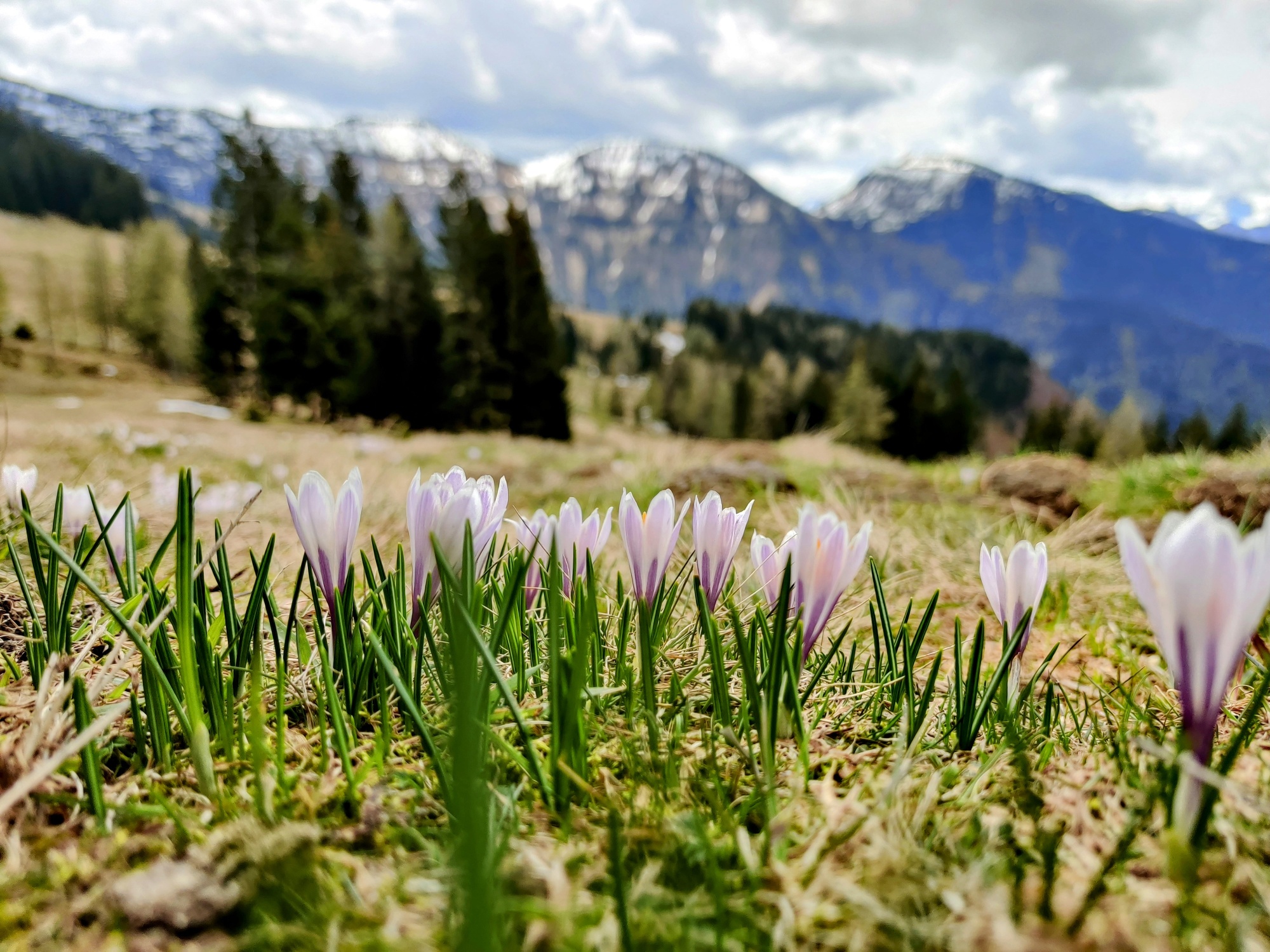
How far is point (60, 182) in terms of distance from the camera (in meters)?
94.8

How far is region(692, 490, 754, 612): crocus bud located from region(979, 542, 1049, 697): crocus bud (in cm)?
40

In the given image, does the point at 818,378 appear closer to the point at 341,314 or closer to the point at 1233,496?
the point at 341,314

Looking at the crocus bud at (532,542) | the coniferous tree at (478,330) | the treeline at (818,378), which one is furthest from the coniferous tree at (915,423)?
the crocus bud at (532,542)

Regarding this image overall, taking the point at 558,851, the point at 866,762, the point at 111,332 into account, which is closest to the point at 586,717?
the point at 558,851

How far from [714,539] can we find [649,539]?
4.6 inches

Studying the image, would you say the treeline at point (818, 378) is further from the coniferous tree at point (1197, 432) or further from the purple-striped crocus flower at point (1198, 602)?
the coniferous tree at point (1197, 432)

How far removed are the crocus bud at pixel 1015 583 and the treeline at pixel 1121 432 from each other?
6814cm

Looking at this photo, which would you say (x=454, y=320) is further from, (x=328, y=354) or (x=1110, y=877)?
(x=1110, y=877)

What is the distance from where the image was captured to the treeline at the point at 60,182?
9188 centimetres

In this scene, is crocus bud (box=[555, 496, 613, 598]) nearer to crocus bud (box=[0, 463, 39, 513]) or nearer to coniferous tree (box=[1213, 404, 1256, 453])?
crocus bud (box=[0, 463, 39, 513])

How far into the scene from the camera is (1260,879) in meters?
0.70

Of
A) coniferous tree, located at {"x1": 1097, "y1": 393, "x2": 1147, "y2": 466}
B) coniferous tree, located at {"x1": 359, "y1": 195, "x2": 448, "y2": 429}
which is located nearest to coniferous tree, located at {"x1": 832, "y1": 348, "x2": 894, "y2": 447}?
coniferous tree, located at {"x1": 1097, "y1": 393, "x2": 1147, "y2": 466}

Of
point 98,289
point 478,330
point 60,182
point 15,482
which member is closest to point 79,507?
point 15,482

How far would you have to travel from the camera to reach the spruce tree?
29.2 metres
